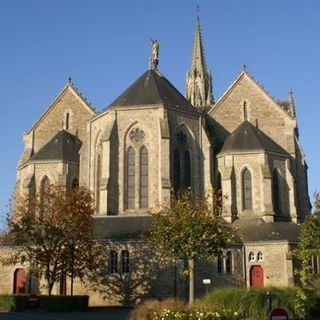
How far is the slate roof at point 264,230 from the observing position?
41.1 meters

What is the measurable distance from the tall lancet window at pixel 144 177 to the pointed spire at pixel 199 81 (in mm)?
37991

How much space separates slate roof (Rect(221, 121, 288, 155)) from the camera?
46.8 meters

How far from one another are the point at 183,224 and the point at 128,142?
13745 mm

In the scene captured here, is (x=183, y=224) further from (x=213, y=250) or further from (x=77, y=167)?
(x=77, y=167)

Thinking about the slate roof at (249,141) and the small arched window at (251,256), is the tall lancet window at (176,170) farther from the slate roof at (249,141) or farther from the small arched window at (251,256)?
the small arched window at (251,256)

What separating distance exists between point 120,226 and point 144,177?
473cm

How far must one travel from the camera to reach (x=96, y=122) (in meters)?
47.8

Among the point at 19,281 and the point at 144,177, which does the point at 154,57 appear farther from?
the point at 19,281

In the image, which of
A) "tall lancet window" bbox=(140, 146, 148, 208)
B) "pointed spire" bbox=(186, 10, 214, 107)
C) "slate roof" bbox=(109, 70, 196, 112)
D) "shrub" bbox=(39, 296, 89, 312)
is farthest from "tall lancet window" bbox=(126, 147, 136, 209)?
"pointed spire" bbox=(186, 10, 214, 107)

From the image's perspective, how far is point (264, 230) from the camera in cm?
4231

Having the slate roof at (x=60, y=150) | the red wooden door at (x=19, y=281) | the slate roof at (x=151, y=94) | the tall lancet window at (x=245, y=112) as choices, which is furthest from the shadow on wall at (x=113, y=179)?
the tall lancet window at (x=245, y=112)

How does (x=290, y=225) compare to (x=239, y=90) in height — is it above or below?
below

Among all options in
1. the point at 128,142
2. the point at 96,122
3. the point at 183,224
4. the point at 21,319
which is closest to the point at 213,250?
the point at 183,224

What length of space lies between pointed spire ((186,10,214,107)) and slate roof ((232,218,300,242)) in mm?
39082
